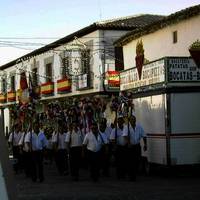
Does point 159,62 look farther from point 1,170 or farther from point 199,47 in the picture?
point 1,170

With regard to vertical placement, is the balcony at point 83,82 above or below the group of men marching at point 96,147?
above

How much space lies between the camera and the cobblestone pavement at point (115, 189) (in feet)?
40.1

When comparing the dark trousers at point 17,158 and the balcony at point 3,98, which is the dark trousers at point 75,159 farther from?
the balcony at point 3,98

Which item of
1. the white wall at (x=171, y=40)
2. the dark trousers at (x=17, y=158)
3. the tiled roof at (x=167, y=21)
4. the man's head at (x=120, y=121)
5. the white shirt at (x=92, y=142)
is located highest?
the tiled roof at (x=167, y=21)

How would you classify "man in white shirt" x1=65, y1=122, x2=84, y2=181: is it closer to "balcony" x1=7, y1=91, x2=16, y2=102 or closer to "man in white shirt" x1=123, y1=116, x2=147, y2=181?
"man in white shirt" x1=123, y1=116, x2=147, y2=181

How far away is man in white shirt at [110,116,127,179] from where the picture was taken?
54.4ft

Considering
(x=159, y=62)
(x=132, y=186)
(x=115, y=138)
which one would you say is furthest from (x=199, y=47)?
(x=132, y=186)

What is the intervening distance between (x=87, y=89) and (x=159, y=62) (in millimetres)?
16923

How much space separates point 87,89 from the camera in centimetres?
3353

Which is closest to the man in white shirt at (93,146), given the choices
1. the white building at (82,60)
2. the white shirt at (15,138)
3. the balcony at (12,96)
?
the white shirt at (15,138)

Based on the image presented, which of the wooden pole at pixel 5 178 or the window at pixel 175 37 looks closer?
the wooden pole at pixel 5 178

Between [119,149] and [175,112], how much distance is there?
6.97ft

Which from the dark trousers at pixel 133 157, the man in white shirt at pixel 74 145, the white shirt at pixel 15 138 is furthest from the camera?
the white shirt at pixel 15 138

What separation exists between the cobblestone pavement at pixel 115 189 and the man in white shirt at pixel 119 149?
433 mm
